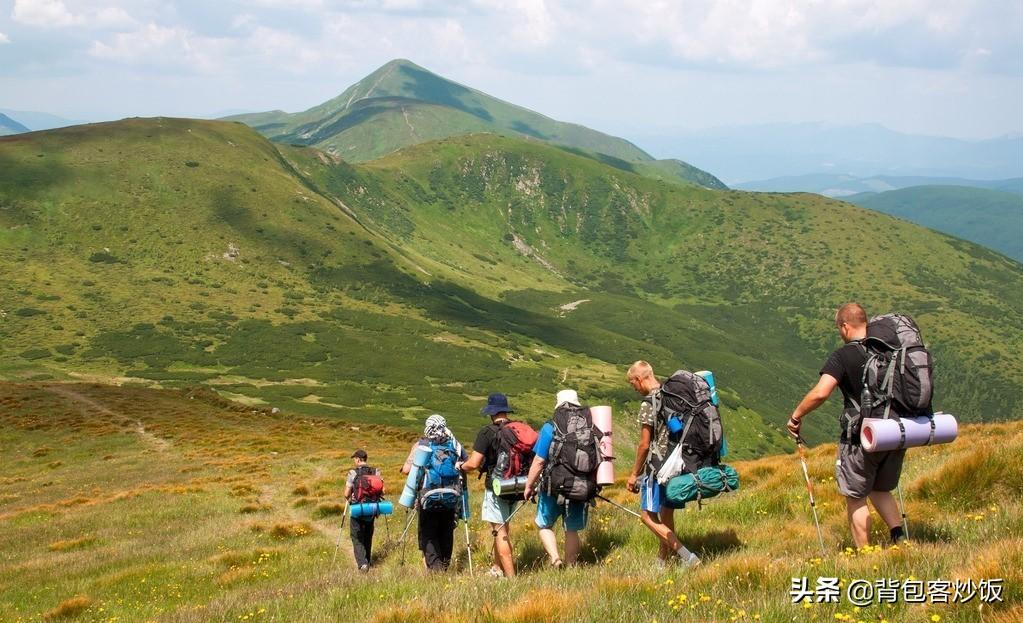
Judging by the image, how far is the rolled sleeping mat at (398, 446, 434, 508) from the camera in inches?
456

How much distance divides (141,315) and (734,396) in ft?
425

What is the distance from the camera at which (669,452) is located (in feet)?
29.4

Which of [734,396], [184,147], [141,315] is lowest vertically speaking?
[734,396]

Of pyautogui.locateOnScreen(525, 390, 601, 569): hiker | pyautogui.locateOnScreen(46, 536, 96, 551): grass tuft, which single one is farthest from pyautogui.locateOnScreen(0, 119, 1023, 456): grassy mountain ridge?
pyautogui.locateOnScreen(525, 390, 601, 569): hiker

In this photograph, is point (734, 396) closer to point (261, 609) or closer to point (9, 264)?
point (9, 264)

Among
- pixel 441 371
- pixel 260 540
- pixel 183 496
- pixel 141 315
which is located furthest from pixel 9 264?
pixel 260 540

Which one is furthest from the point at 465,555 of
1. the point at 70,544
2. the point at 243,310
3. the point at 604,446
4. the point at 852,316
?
the point at 243,310

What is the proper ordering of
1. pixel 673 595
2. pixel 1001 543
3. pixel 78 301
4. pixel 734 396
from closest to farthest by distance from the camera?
pixel 1001 543, pixel 673 595, pixel 78 301, pixel 734 396

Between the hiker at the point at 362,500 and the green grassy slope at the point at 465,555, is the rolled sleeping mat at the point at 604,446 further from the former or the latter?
the hiker at the point at 362,500

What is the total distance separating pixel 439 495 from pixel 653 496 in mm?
4230

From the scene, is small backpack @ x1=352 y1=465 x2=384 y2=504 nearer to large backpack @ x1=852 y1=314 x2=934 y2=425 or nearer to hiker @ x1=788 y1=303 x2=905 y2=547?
hiker @ x1=788 y1=303 x2=905 y2=547

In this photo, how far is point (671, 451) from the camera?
8.95 metres

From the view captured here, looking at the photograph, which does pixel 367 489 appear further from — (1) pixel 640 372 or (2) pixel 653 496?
(1) pixel 640 372

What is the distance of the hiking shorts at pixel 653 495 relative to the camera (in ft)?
29.4
